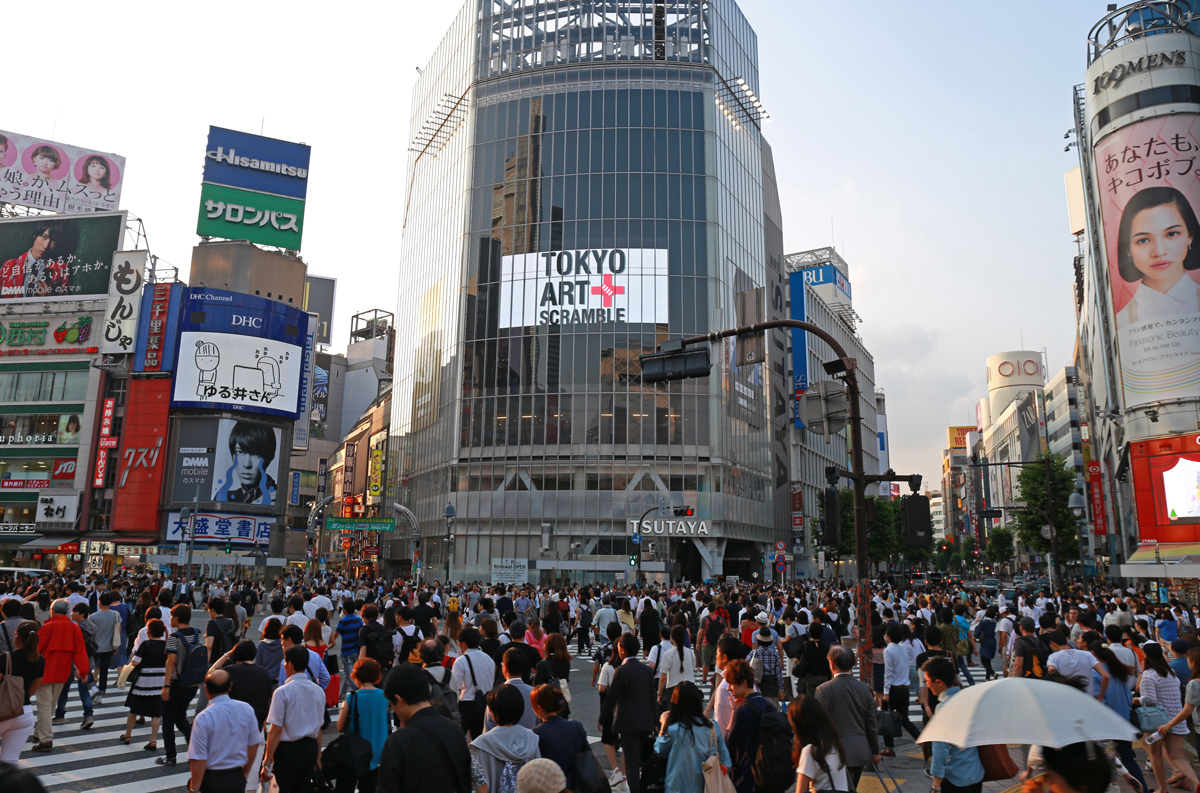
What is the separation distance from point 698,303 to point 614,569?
65.5ft

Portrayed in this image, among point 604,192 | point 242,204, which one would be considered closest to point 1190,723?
point 604,192

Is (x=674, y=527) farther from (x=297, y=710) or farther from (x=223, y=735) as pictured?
(x=223, y=735)

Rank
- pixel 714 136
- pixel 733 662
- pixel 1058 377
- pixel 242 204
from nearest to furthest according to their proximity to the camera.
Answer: pixel 733 662 < pixel 714 136 < pixel 242 204 < pixel 1058 377

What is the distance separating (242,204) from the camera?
73.0 m

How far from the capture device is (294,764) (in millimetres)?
6781

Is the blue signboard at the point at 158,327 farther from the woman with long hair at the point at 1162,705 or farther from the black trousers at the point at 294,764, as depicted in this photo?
the woman with long hair at the point at 1162,705

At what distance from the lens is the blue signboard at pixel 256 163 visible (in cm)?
7231

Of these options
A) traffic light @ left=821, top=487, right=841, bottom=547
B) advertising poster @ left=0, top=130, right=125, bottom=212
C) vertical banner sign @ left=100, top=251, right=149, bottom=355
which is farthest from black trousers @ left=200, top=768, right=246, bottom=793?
advertising poster @ left=0, top=130, right=125, bottom=212

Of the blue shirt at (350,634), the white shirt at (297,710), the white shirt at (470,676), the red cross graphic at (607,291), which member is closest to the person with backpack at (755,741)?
the white shirt at (470,676)

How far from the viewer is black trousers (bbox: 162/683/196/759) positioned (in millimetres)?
10164

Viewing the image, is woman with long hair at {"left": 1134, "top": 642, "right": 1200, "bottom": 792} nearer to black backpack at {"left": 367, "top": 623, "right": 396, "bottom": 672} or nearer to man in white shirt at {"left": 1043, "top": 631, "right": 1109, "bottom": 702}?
man in white shirt at {"left": 1043, "top": 631, "right": 1109, "bottom": 702}

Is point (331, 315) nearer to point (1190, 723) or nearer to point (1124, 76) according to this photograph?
point (1124, 76)

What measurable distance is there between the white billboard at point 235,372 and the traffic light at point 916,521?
61.8 metres

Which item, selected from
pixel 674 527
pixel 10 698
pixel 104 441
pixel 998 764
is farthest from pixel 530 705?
pixel 104 441
